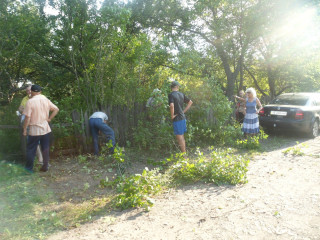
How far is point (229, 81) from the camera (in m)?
15.5

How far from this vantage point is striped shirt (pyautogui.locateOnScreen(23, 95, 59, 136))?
5.13 meters

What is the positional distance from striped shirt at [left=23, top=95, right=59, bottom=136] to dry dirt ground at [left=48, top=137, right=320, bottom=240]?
2.73m

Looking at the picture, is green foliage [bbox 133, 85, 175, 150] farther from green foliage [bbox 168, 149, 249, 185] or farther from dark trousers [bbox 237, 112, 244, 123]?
dark trousers [bbox 237, 112, 244, 123]

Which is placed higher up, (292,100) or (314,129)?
(292,100)

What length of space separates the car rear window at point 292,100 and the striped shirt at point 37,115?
8192 millimetres

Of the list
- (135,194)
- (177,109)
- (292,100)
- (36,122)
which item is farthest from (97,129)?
(292,100)

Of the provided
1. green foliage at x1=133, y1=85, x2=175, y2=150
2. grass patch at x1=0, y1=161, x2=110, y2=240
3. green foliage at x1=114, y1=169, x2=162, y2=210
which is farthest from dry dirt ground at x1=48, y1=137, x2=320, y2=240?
green foliage at x1=133, y1=85, x2=175, y2=150

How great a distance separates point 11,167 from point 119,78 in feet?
11.3

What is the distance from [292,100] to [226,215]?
7721 mm

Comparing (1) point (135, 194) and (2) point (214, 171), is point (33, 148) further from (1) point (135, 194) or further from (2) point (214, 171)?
(2) point (214, 171)

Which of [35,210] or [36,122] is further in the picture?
[36,122]

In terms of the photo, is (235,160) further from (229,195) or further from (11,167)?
(11,167)

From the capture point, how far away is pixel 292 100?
9.64 metres

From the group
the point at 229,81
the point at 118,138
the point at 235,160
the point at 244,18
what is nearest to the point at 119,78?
the point at 118,138
